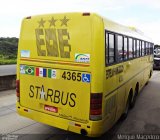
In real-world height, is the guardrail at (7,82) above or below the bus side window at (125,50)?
below

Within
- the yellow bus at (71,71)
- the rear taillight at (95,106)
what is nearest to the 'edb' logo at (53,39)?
the yellow bus at (71,71)

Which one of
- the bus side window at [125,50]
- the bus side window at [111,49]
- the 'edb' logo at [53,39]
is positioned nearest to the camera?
the 'edb' logo at [53,39]

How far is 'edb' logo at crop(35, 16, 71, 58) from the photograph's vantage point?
5188 millimetres

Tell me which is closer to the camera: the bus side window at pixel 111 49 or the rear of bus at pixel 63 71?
the rear of bus at pixel 63 71

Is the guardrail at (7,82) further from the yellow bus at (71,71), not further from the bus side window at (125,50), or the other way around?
the bus side window at (125,50)

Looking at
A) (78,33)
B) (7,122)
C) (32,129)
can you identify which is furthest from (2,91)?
(78,33)

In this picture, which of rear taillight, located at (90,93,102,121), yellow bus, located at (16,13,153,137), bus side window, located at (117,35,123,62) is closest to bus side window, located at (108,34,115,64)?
yellow bus, located at (16,13,153,137)

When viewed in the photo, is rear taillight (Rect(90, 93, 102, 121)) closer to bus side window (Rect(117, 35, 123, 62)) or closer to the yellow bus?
the yellow bus

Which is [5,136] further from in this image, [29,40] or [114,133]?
[114,133]

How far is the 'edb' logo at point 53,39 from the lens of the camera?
5188mm

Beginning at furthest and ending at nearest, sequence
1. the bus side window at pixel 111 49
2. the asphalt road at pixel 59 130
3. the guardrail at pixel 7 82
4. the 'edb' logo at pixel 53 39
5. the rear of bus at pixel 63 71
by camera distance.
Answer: the guardrail at pixel 7 82 < the asphalt road at pixel 59 130 < the bus side window at pixel 111 49 < the 'edb' logo at pixel 53 39 < the rear of bus at pixel 63 71

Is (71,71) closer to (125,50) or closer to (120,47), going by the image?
(120,47)

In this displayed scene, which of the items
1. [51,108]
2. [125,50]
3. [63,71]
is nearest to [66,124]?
[51,108]

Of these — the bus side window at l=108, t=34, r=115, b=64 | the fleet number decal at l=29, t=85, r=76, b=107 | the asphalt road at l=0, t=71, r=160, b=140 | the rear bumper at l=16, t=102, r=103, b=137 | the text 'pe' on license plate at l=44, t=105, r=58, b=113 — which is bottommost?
the asphalt road at l=0, t=71, r=160, b=140
